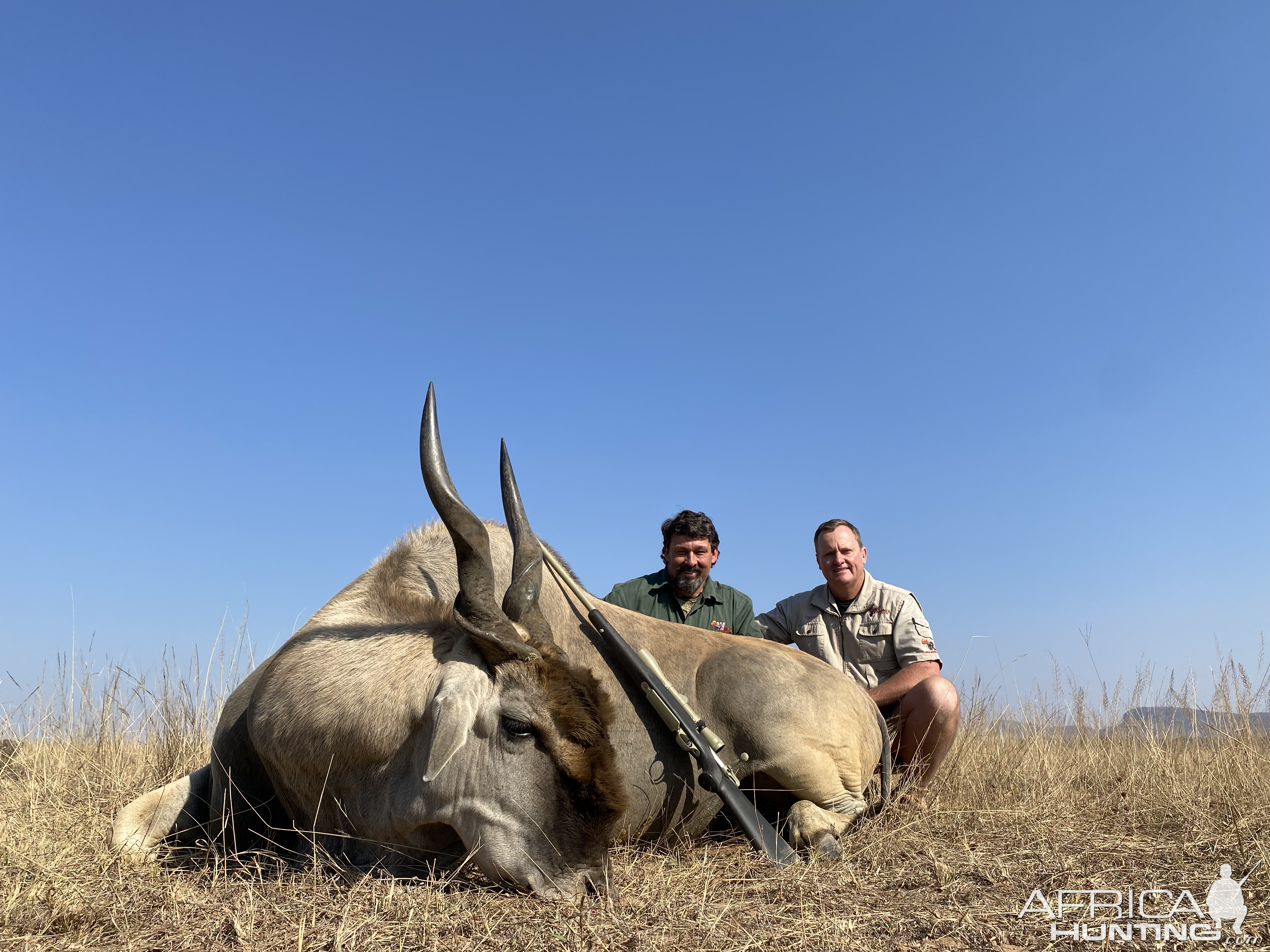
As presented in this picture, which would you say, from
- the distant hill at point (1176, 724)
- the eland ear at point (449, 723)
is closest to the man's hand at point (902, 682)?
the distant hill at point (1176, 724)

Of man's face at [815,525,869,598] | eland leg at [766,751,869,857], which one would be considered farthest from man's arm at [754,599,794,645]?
eland leg at [766,751,869,857]

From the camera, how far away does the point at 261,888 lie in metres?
3.66

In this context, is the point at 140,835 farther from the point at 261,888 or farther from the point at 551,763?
the point at 551,763

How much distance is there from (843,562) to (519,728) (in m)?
3.83

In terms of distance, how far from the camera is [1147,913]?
3436 millimetres

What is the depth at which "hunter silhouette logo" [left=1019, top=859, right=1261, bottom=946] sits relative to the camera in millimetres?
3146

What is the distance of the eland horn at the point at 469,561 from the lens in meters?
3.95

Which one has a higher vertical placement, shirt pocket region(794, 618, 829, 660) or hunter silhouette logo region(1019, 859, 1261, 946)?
shirt pocket region(794, 618, 829, 660)

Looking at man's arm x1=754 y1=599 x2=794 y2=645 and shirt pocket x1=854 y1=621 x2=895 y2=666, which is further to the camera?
man's arm x1=754 y1=599 x2=794 y2=645

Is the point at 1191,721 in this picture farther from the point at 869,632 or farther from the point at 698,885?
the point at 698,885

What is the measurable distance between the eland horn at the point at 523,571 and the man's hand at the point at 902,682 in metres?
3.24

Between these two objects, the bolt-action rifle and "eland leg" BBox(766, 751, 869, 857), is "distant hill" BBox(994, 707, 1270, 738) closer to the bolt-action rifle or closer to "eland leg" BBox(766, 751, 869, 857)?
"eland leg" BBox(766, 751, 869, 857)

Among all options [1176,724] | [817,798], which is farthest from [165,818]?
[1176,724]

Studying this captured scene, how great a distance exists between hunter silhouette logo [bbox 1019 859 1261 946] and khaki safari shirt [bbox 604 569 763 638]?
3961 millimetres
